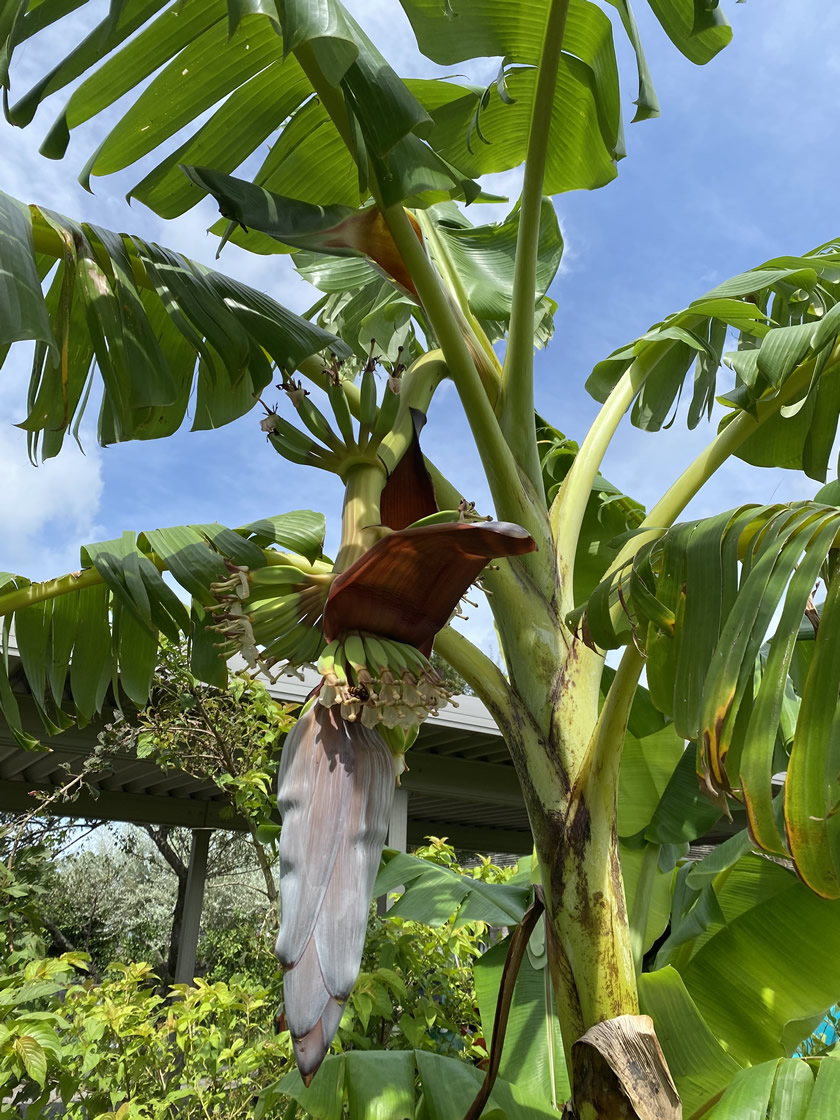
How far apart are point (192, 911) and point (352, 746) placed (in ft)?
18.7

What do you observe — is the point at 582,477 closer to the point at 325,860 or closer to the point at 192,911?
the point at 325,860

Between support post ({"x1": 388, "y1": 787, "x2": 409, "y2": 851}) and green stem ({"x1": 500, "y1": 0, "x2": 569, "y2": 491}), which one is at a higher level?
green stem ({"x1": 500, "y1": 0, "x2": 569, "y2": 491})

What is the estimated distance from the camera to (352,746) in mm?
917

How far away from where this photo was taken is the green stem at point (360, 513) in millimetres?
1033

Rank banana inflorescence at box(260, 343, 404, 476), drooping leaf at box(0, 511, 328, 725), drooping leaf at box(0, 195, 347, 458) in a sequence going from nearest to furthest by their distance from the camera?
1. banana inflorescence at box(260, 343, 404, 476)
2. drooping leaf at box(0, 195, 347, 458)
3. drooping leaf at box(0, 511, 328, 725)

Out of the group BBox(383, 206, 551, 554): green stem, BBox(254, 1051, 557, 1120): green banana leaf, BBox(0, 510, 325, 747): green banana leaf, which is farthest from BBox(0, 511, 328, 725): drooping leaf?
BBox(254, 1051, 557, 1120): green banana leaf

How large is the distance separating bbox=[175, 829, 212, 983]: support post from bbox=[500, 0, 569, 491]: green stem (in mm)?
5225

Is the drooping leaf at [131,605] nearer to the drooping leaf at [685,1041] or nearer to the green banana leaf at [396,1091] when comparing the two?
the green banana leaf at [396,1091]

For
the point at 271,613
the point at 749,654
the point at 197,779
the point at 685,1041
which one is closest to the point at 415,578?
the point at 271,613

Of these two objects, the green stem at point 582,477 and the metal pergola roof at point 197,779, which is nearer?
the green stem at point 582,477

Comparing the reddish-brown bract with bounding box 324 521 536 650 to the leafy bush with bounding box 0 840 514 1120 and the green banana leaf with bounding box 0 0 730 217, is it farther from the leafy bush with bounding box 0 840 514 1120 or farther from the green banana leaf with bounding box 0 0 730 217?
the leafy bush with bounding box 0 840 514 1120

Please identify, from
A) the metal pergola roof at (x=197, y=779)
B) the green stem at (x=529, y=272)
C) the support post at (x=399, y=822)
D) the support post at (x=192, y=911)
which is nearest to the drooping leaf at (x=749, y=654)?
the green stem at (x=529, y=272)

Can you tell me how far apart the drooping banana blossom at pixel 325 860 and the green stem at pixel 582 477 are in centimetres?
50

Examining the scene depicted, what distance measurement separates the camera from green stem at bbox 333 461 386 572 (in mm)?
1033
